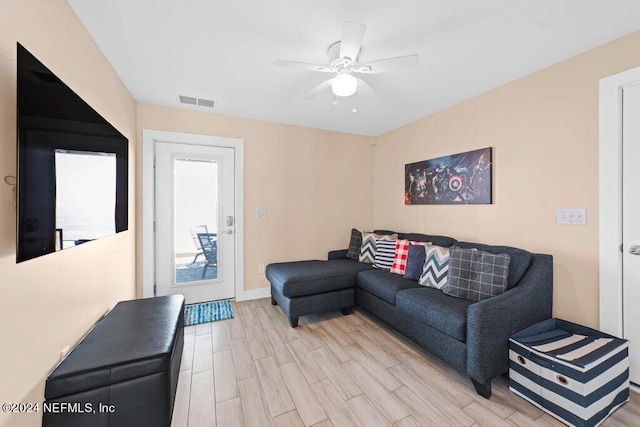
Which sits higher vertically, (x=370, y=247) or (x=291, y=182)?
(x=291, y=182)

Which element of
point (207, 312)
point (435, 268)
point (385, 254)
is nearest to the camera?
point (435, 268)

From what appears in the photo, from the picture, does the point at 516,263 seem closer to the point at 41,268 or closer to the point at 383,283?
the point at 383,283

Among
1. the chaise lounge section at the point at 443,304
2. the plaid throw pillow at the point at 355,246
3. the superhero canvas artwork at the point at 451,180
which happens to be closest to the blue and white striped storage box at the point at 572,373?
the chaise lounge section at the point at 443,304

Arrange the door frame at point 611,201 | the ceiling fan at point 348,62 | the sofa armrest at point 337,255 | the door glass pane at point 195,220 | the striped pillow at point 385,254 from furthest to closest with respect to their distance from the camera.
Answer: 1. the sofa armrest at point 337,255
2. the door glass pane at point 195,220
3. the striped pillow at point 385,254
4. the door frame at point 611,201
5. the ceiling fan at point 348,62

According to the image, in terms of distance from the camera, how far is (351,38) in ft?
5.18

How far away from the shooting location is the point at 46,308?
1.23 meters

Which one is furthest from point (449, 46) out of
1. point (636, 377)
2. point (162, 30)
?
point (636, 377)

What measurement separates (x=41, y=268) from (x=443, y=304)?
2.45 meters

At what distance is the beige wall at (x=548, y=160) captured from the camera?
75.2 inches

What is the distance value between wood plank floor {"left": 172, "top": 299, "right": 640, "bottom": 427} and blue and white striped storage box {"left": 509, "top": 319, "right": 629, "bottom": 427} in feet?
0.31

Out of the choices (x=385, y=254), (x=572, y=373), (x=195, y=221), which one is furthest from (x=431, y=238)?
(x=195, y=221)

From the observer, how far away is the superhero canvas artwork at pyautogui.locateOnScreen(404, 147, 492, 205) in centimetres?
262

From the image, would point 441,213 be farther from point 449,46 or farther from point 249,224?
point 249,224

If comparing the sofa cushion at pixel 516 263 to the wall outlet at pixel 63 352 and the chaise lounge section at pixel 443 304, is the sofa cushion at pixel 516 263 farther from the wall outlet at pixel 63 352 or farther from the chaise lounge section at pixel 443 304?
the wall outlet at pixel 63 352
